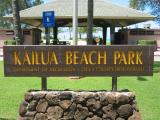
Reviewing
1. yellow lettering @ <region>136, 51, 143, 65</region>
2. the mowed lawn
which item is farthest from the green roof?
yellow lettering @ <region>136, 51, 143, 65</region>

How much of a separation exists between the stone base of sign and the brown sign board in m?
0.45

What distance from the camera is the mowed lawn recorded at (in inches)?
458

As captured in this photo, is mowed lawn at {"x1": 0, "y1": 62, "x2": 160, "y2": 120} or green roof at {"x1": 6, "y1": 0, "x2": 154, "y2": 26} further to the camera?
green roof at {"x1": 6, "y1": 0, "x2": 154, "y2": 26}

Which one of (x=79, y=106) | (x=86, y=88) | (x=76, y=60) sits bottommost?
(x=86, y=88)

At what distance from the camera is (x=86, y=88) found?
15.7m

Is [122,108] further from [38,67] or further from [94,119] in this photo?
[38,67]

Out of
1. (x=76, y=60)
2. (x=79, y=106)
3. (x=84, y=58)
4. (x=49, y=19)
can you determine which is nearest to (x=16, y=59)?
(x=76, y=60)

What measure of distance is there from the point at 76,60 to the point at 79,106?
0.95 metres

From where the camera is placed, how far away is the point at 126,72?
31.8 ft

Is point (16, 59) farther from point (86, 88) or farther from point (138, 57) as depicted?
point (86, 88)

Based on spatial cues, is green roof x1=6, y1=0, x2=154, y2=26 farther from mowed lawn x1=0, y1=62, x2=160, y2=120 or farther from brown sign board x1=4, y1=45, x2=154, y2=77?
brown sign board x1=4, y1=45, x2=154, y2=77

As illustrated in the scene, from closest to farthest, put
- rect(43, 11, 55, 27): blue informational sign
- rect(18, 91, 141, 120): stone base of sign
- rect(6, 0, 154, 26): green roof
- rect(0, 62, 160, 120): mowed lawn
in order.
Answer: rect(18, 91, 141, 120): stone base of sign, rect(0, 62, 160, 120): mowed lawn, rect(43, 11, 55, 27): blue informational sign, rect(6, 0, 154, 26): green roof

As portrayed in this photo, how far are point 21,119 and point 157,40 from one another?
42.8m

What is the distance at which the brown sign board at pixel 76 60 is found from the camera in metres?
9.61
